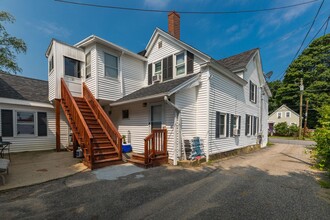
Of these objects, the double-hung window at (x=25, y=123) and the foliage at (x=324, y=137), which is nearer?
the foliage at (x=324, y=137)

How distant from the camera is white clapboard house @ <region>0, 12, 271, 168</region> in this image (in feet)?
22.9

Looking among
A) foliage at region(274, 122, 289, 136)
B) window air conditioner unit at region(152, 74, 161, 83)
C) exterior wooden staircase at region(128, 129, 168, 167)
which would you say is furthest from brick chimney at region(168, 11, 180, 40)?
foliage at region(274, 122, 289, 136)

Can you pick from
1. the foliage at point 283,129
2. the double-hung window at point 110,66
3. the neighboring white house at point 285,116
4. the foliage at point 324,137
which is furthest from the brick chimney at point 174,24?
the neighboring white house at point 285,116

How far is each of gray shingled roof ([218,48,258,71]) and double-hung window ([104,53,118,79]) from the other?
24.6 feet

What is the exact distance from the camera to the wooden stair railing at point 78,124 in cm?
607

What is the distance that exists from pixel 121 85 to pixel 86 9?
13.9 feet

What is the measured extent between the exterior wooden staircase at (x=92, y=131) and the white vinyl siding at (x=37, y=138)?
213 cm

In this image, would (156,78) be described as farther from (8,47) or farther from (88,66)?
(8,47)

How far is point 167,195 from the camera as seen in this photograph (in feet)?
13.3

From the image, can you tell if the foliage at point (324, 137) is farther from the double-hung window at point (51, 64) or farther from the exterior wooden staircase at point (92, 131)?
the double-hung window at point (51, 64)

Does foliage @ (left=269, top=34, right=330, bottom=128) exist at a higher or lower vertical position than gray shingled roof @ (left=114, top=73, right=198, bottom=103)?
higher

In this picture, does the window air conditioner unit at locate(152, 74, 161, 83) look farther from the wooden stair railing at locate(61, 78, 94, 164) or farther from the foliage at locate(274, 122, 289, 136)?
the foliage at locate(274, 122, 289, 136)

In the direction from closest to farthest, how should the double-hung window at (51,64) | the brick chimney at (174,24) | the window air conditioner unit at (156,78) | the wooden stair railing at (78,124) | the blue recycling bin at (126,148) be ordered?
the wooden stair railing at (78,124)
the blue recycling bin at (126,148)
the double-hung window at (51,64)
the window air conditioner unit at (156,78)
the brick chimney at (174,24)

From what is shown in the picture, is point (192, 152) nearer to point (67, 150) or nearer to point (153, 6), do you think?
point (67, 150)
